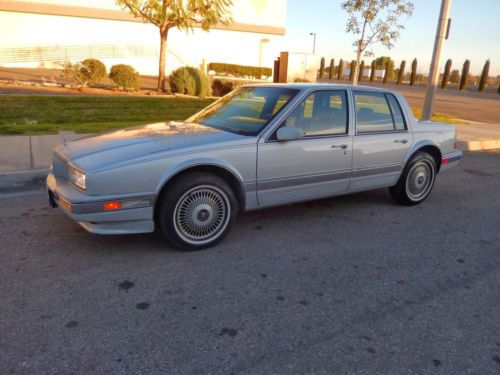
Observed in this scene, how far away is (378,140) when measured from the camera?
5.03m

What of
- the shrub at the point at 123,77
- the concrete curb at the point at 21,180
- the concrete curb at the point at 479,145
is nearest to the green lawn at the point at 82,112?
the concrete curb at the point at 21,180

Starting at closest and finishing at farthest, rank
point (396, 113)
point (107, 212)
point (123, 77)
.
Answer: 1. point (107, 212)
2. point (396, 113)
3. point (123, 77)

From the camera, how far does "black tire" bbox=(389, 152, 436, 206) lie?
5.49 m

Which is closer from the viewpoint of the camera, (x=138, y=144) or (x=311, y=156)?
(x=138, y=144)

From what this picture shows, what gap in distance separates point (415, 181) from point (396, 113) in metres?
0.94

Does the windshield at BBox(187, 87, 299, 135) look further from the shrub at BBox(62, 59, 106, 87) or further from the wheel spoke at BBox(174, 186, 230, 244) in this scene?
the shrub at BBox(62, 59, 106, 87)

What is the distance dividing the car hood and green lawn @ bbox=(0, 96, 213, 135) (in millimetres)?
4501

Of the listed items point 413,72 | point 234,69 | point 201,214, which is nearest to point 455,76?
point 413,72

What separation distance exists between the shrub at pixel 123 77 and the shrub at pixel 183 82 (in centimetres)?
145

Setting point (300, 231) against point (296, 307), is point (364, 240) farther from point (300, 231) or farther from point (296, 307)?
point (296, 307)

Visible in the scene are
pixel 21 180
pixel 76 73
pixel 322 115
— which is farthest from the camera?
pixel 76 73

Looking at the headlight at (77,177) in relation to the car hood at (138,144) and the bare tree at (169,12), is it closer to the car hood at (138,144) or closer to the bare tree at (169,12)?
the car hood at (138,144)

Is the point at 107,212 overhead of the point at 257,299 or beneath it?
overhead

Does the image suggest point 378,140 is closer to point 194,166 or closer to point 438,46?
point 194,166
